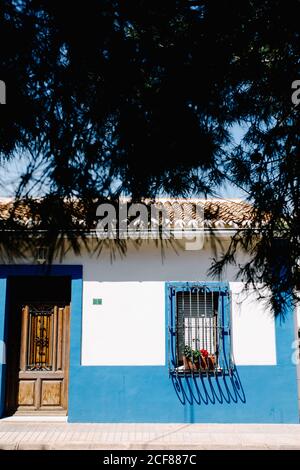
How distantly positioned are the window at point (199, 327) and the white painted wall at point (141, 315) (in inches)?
6.0

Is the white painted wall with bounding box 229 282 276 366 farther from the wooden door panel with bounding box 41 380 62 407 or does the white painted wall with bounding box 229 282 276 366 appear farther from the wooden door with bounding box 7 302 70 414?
the wooden door panel with bounding box 41 380 62 407

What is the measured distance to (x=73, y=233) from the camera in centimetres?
237

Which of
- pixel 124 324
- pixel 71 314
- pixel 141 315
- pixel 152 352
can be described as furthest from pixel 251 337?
pixel 71 314

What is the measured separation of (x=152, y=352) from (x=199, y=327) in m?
0.95

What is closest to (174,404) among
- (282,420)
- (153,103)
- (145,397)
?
(145,397)

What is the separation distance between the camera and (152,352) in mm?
8633

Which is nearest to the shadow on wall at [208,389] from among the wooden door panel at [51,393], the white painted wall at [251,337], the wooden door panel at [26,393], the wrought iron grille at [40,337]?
the white painted wall at [251,337]

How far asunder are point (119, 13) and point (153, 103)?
20.9 inches

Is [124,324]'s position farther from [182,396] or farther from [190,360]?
[182,396]

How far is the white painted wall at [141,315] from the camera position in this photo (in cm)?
864

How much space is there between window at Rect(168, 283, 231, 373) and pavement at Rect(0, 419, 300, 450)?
1017 mm

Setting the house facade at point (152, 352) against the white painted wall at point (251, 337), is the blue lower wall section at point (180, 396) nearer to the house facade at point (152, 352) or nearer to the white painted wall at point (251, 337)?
the house facade at point (152, 352)

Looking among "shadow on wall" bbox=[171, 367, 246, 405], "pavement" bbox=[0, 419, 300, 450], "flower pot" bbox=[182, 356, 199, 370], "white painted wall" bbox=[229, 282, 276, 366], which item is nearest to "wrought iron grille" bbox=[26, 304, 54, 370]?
"pavement" bbox=[0, 419, 300, 450]

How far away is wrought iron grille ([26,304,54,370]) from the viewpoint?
357 inches
